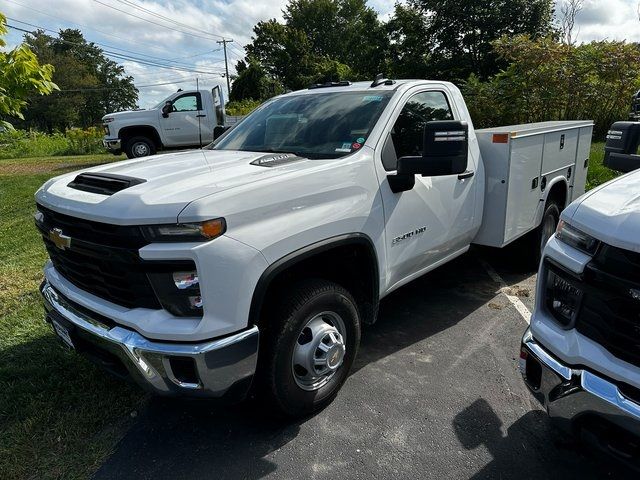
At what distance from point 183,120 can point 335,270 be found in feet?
43.7

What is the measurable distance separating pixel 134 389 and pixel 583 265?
2788 mm

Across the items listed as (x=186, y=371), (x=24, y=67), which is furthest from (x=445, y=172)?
(x=24, y=67)

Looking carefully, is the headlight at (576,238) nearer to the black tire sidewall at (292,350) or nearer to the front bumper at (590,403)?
the front bumper at (590,403)

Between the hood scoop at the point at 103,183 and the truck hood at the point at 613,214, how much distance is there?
7.06 ft

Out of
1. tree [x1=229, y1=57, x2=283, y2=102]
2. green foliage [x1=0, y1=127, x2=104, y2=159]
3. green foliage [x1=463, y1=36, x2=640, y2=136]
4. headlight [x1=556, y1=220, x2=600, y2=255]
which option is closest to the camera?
headlight [x1=556, y1=220, x2=600, y2=255]

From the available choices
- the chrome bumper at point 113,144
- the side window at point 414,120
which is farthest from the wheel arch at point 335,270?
the chrome bumper at point 113,144

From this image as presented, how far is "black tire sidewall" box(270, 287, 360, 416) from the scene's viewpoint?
2568mm

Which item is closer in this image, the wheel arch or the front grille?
the front grille

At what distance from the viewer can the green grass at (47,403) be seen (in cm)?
260

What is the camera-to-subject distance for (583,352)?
1.93m

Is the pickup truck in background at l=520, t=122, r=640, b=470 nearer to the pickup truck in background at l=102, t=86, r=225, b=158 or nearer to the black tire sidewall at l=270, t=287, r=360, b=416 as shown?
the black tire sidewall at l=270, t=287, r=360, b=416

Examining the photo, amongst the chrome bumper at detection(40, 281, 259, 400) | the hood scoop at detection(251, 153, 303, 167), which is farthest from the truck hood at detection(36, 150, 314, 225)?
the chrome bumper at detection(40, 281, 259, 400)

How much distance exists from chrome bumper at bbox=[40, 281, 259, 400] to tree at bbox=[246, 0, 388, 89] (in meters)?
35.5

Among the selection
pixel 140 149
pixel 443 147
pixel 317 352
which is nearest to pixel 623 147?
pixel 443 147
